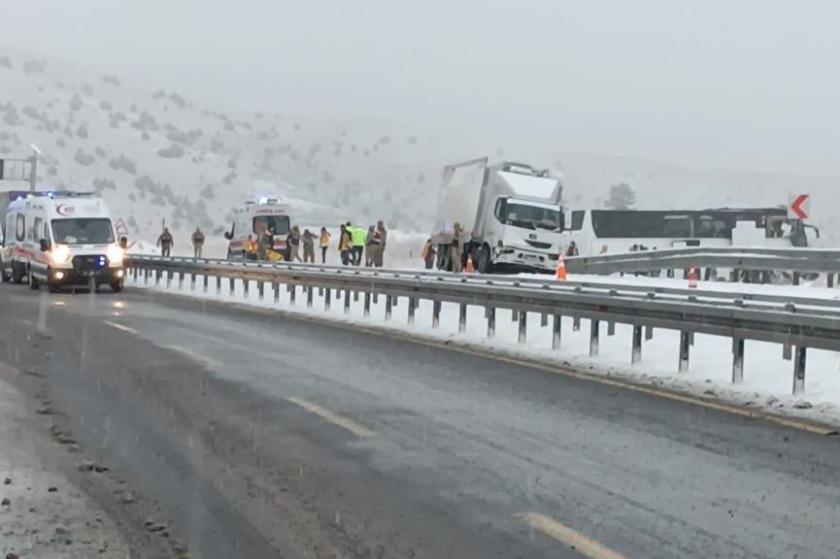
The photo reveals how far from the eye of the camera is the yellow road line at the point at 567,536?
605cm

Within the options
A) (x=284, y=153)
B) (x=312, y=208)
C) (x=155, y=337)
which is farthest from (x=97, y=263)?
(x=284, y=153)

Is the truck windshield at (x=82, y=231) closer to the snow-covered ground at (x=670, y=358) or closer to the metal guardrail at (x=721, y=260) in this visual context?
the snow-covered ground at (x=670, y=358)

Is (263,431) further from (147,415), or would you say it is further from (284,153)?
(284,153)

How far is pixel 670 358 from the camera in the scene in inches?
598

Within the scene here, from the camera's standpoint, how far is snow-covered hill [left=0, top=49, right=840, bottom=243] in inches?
3787

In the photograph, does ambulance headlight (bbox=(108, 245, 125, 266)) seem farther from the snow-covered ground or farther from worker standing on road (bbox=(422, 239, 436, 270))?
worker standing on road (bbox=(422, 239, 436, 270))

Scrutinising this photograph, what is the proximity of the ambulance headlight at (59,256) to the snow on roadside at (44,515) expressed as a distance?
2400 centimetres

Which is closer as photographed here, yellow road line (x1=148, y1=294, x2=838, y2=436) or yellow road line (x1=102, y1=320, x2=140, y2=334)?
yellow road line (x1=148, y1=294, x2=838, y2=436)

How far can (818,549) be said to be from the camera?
20.2 ft

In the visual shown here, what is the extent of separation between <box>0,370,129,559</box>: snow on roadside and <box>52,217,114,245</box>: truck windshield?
2471cm

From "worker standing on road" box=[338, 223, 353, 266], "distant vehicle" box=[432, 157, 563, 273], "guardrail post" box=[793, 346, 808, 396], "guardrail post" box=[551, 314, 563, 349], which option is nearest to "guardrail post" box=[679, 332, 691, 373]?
"guardrail post" box=[793, 346, 808, 396]

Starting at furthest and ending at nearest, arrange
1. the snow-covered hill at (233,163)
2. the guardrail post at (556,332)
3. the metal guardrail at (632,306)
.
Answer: the snow-covered hill at (233,163), the guardrail post at (556,332), the metal guardrail at (632,306)

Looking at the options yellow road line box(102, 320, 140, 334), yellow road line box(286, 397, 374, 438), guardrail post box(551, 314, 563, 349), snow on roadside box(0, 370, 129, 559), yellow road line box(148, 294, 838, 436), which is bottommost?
snow on roadside box(0, 370, 129, 559)

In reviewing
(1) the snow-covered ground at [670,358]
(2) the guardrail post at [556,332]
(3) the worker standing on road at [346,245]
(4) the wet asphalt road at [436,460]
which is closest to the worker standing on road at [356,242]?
(3) the worker standing on road at [346,245]
